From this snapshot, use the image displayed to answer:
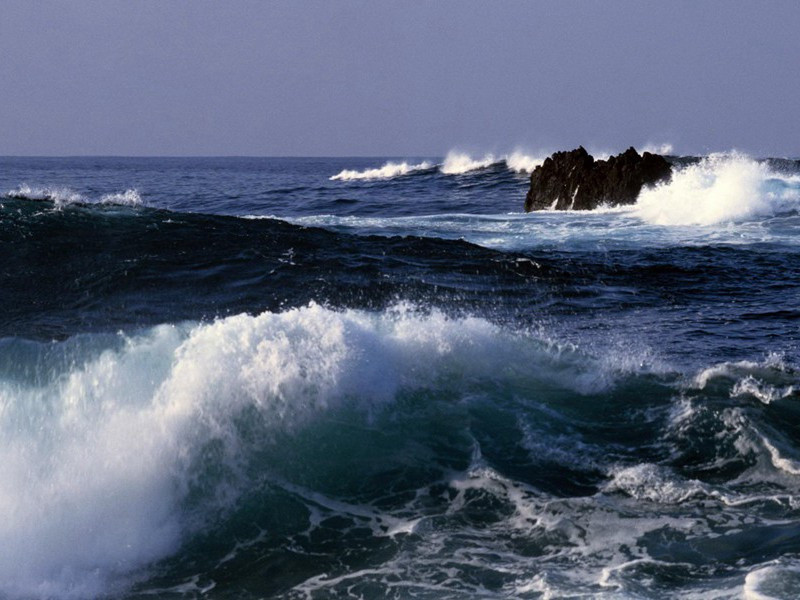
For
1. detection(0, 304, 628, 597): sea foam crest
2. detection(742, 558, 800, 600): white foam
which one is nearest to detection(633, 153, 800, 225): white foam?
detection(0, 304, 628, 597): sea foam crest

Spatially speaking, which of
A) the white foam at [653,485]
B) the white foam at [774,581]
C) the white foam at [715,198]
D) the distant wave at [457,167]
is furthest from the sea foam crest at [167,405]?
the distant wave at [457,167]

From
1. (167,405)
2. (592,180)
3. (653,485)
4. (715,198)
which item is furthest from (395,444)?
(592,180)

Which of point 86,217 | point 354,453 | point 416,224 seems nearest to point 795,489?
point 354,453

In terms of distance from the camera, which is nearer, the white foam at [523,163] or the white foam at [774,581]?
the white foam at [774,581]

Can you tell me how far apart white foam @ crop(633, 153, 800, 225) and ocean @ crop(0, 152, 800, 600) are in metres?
11.1

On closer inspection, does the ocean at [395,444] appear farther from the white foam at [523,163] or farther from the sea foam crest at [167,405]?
the white foam at [523,163]

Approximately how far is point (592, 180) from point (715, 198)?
452 centimetres

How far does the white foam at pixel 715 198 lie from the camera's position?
80.1 ft

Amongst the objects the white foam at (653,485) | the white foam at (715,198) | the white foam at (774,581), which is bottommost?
the white foam at (774,581)

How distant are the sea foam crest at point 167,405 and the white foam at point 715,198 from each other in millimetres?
16035

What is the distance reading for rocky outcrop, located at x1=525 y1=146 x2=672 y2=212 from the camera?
92.2ft

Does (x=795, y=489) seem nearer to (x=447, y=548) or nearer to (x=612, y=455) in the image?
(x=612, y=455)

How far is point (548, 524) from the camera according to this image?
6.46 meters

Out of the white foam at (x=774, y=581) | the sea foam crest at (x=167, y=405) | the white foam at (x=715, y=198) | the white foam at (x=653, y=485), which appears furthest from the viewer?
the white foam at (x=715, y=198)
